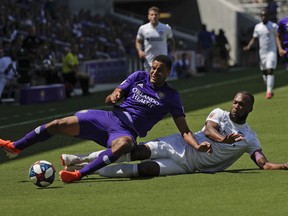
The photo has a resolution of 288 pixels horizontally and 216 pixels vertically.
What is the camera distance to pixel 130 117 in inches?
469

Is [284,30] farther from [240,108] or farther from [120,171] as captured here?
[120,171]

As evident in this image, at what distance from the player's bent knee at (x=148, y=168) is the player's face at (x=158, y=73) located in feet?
2.99

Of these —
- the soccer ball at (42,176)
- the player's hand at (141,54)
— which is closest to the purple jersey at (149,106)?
the soccer ball at (42,176)

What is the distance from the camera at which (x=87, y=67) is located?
34750 millimetres

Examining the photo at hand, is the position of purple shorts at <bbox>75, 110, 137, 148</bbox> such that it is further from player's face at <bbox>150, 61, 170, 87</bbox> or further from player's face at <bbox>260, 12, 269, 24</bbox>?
player's face at <bbox>260, 12, 269, 24</bbox>

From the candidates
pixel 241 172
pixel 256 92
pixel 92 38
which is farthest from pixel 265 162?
pixel 92 38

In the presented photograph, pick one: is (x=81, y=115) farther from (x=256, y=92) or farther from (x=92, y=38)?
(x=92, y=38)

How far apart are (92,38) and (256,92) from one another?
12.5 m

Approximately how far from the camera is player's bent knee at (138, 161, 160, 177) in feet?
38.8

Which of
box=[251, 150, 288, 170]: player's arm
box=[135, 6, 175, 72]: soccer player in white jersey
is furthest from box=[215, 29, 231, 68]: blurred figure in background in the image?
box=[251, 150, 288, 170]: player's arm

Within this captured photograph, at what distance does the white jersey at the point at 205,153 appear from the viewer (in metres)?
11.9

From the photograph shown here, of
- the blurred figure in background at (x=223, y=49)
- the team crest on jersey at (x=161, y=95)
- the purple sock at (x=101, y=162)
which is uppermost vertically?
the team crest on jersey at (x=161, y=95)

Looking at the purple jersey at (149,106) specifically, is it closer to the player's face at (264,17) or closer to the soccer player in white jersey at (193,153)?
the soccer player in white jersey at (193,153)

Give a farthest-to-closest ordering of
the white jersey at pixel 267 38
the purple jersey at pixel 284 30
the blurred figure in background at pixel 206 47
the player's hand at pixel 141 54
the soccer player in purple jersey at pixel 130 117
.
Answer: the blurred figure in background at pixel 206 47
the white jersey at pixel 267 38
the player's hand at pixel 141 54
the purple jersey at pixel 284 30
the soccer player in purple jersey at pixel 130 117
